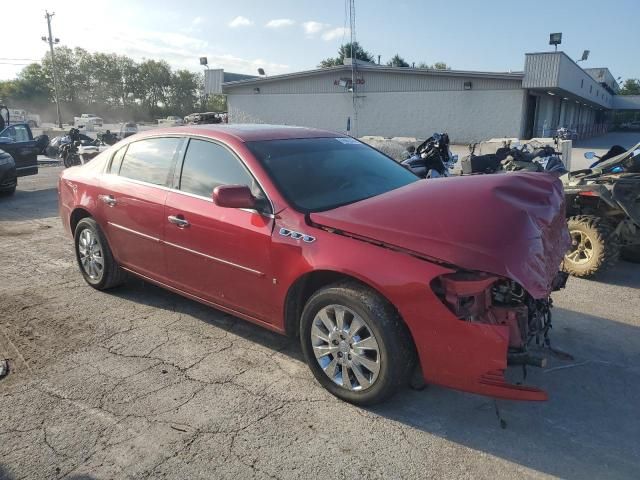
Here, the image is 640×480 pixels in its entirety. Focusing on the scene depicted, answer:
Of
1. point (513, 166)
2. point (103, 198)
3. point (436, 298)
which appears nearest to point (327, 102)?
point (513, 166)

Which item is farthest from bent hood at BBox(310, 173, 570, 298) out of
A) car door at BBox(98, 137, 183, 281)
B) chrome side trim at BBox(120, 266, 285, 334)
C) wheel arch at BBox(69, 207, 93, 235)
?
wheel arch at BBox(69, 207, 93, 235)

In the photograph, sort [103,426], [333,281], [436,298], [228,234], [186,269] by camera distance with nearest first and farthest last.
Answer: [436,298] → [103,426] → [333,281] → [228,234] → [186,269]

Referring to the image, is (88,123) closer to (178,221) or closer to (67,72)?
(178,221)

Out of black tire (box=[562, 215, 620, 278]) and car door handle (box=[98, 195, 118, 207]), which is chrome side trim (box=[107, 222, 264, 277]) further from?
black tire (box=[562, 215, 620, 278])

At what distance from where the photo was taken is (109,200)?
467 centimetres

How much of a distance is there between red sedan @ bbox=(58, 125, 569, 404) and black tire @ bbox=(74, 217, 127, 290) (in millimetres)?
361

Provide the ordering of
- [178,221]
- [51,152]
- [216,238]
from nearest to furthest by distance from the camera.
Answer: [216,238] → [178,221] → [51,152]

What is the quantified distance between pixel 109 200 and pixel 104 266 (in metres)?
0.68

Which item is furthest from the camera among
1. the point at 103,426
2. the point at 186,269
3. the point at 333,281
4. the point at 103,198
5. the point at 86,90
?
the point at 86,90

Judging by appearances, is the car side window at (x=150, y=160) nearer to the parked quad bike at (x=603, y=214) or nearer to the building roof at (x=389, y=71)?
the parked quad bike at (x=603, y=214)

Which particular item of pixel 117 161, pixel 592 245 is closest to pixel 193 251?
pixel 117 161

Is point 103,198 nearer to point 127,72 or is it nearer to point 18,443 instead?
point 18,443

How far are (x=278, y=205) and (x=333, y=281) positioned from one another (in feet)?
2.10

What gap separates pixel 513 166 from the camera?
856 centimetres
